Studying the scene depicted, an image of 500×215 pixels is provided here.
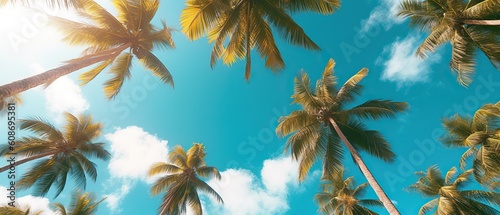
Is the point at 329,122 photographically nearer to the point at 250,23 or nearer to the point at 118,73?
the point at 250,23

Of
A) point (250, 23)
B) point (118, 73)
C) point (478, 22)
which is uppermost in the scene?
point (118, 73)

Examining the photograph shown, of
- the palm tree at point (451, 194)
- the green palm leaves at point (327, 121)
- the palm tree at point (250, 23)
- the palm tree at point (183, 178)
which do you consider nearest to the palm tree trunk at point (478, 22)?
the green palm leaves at point (327, 121)

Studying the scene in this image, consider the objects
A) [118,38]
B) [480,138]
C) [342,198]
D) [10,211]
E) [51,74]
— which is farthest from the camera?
[342,198]

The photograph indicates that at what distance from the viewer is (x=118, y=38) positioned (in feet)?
38.8

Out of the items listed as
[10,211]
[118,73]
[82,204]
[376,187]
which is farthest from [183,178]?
[376,187]

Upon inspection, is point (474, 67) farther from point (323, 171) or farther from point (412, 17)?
point (323, 171)

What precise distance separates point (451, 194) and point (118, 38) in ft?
65.5

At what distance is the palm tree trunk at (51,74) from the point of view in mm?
5645

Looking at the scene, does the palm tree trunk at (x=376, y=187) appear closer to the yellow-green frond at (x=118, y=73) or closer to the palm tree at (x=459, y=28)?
the palm tree at (x=459, y=28)

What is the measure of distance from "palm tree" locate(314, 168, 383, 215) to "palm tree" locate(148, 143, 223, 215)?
7733 mm

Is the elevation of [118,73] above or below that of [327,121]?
above

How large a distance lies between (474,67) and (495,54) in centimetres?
86

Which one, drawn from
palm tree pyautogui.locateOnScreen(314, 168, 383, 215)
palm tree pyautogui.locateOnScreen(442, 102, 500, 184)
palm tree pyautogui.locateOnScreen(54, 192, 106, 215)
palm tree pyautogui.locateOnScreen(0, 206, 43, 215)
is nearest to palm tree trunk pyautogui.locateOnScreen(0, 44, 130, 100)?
palm tree pyautogui.locateOnScreen(0, 206, 43, 215)

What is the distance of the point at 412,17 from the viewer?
1334cm
